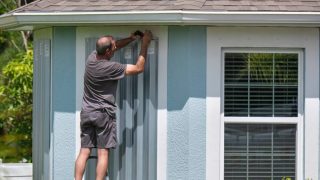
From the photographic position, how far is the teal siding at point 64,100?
930 centimetres

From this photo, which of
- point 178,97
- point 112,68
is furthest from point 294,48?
point 112,68

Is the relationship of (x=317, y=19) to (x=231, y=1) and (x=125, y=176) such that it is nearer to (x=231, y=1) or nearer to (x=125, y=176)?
(x=231, y=1)

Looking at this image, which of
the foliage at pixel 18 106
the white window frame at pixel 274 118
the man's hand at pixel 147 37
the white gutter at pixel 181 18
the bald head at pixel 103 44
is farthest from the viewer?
the foliage at pixel 18 106

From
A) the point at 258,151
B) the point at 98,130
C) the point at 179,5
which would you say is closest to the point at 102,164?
the point at 98,130

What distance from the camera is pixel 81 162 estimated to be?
8820 mm

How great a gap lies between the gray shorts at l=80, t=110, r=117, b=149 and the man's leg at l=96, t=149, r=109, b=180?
66mm

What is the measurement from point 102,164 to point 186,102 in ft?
3.61

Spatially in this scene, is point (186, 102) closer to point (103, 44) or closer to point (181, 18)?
point (181, 18)

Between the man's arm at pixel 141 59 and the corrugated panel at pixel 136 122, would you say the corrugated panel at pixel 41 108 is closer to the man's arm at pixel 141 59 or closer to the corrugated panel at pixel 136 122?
the corrugated panel at pixel 136 122

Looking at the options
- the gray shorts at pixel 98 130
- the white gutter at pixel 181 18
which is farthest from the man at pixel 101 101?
the white gutter at pixel 181 18

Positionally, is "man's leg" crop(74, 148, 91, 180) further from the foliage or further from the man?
the foliage

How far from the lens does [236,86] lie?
9.09 meters

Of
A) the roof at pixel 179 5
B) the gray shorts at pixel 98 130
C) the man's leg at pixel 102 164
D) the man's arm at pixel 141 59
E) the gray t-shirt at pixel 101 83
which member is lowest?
the man's leg at pixel 102 164

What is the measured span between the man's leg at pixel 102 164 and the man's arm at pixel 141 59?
2.84 ft
